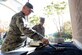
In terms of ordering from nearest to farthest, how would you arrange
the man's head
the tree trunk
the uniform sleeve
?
the uniform sleeve < the man's head < the tree trunk

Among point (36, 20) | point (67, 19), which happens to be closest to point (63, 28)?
point (67, 19)

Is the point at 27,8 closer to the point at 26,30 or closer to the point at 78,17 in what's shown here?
the point at 26,30

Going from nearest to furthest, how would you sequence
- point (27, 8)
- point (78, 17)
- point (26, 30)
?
point (26, 30)
point (27, 8)
point (78, 17)

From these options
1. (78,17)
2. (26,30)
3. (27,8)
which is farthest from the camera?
(78,17)

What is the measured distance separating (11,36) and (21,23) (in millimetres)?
325

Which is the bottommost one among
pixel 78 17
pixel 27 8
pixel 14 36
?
pixel 14 36

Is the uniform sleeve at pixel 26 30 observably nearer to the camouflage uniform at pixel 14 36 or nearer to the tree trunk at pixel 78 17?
the camouflage uniform at pixel 14 36

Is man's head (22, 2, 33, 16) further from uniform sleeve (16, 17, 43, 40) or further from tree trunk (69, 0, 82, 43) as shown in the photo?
tree trunk (69, 0, 82, 43)

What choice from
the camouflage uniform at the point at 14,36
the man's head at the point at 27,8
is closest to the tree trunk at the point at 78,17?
the man's head at the point at 27,8

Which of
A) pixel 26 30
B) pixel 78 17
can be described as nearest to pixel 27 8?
pixel 26 30

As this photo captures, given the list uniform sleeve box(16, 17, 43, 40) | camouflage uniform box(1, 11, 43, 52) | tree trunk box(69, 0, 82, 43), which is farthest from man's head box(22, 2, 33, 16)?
tree trunk box(69, 0, 82, 43)

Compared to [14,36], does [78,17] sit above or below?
above

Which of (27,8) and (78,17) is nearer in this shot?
(27,8)

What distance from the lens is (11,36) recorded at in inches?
102
